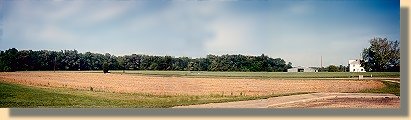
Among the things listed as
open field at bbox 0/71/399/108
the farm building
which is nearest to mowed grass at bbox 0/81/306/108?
open field at bbox 0/71/399/108

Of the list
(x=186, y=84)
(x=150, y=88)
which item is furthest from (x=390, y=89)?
(x=150, y=88)

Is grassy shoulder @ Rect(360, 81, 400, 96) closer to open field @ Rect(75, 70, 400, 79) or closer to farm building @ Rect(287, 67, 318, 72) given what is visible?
open field @ Rect(75, 70, 400, 79)

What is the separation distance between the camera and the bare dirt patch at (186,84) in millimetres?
8609

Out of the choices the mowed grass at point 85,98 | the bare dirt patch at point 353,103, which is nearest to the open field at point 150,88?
the mowed grass at point 85,98

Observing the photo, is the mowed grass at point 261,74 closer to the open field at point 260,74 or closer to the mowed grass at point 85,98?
the open field at point 260,74

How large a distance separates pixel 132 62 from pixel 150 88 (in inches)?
20.5

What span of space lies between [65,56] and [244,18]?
2897 millimetres

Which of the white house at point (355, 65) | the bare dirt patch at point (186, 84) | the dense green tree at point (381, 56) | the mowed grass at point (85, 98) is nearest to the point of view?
the dense green tree at point (381, 56)

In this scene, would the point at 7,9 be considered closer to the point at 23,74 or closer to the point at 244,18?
the point at 23,74

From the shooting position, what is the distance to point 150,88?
8.64 metres

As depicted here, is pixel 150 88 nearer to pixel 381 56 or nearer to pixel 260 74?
pixel 260 74

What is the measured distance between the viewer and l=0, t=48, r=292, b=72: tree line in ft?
28.1

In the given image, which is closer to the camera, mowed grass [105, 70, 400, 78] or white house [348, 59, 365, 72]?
white house [348, 59, 365, 72]

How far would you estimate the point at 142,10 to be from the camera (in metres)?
8.57
